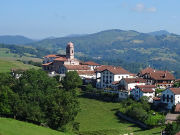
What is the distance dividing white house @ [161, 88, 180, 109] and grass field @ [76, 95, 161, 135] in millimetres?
9846

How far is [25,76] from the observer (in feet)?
242

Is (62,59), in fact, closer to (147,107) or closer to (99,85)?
(99,85)

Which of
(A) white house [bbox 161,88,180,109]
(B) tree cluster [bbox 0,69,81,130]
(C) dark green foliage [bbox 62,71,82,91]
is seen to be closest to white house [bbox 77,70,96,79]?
(C) dark green foliage [bbox 62,71,82,91]

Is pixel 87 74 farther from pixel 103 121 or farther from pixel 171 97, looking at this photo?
pixel 103 121

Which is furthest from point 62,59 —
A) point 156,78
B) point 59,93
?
point 59,93

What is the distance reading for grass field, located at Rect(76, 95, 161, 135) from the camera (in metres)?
59.7

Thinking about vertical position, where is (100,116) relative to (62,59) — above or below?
below

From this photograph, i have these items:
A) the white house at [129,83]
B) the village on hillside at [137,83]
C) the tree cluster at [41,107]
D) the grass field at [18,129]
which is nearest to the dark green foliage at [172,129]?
the village on hillside at [137,83]

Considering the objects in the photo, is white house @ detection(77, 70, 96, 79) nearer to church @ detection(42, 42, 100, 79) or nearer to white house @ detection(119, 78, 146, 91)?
church @ detection(42, 42, 100, 79)

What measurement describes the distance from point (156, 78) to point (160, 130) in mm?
26884

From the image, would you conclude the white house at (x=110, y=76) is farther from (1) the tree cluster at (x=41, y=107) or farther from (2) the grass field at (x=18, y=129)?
(2) the grass field at (x=18, y=129)

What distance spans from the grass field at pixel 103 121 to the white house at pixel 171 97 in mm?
9846

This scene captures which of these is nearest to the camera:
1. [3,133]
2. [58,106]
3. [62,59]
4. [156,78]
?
[3,133]

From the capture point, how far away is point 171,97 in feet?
230
